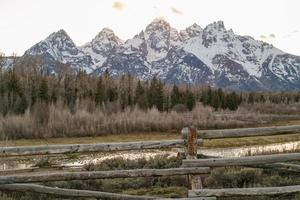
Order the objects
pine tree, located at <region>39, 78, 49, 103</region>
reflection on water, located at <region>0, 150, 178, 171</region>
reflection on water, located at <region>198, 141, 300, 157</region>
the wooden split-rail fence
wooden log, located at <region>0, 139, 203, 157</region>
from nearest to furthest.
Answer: the wooden split-rail fence, wooden log, located at <region>0, 139, 203, 157</region>, reflection on water, located at <region>198, 141, 300, 157</region>, reflection on water, located at <region>0, 150, 178, 171</region>, pine tree, located at <region>39, 78, 49, 103</region>

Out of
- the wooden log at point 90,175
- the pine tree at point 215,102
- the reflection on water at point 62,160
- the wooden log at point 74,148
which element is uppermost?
the pine tree at point 215,102

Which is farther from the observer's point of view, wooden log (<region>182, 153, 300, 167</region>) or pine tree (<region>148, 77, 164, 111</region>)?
pine tree (<region>148, 77, 164, 111</region>)

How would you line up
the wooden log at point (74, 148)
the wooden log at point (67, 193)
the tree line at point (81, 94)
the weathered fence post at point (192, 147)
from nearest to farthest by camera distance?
the weathered fence post at point (192, 147)
the wooden log at point (74, 148)
the wooden log at point (67, 193)
the tree line at point (81, 94)

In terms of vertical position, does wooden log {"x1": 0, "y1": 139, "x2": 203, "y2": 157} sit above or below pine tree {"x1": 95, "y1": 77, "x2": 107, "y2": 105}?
below

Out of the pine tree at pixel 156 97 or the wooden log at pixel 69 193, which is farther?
the pine tree at pixel 156 97

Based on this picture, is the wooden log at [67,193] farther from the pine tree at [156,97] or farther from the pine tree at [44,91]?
the pine tree at [156,97]

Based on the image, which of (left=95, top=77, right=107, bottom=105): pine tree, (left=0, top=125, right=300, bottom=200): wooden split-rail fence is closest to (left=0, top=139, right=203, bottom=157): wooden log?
(left=0, top=125, right=300, bottom=200): wooden split-rail fence

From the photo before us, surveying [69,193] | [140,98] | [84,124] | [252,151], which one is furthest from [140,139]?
[140,98]

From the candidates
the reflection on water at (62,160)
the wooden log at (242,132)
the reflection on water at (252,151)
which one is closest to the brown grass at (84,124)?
the reflection on water at (62,160)

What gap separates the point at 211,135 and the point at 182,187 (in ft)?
15.4

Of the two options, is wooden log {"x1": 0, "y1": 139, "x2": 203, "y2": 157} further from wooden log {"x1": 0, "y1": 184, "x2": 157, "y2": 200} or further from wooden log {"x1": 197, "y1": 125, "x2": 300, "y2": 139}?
wooden log {"x1": 0, "y1": 184, "x2": 157, "y2": 200}

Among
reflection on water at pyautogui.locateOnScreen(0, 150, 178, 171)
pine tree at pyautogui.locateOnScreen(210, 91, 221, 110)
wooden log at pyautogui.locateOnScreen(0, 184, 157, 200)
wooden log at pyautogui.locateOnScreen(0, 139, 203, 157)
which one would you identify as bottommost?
reflection on water at pyautogui.locateOnScreen(0, 150, 178, 171)

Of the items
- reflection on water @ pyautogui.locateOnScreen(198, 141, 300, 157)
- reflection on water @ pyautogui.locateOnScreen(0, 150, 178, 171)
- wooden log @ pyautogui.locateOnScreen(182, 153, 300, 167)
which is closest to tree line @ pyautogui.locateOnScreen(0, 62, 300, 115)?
reflection on water @ pyautogui.locateOnScreen(0, 150, 178, 171)

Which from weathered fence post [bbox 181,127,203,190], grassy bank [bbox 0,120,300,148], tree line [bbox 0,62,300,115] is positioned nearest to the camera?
weathered fence post [bbox 181,127,203,190]
